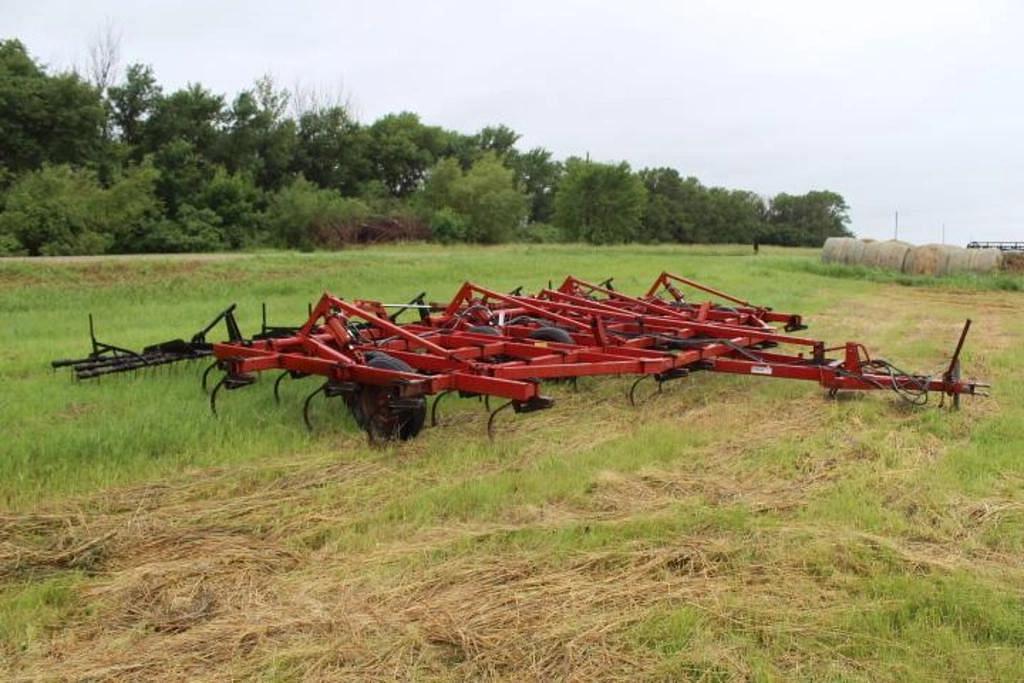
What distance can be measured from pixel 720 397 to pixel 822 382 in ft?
2.85

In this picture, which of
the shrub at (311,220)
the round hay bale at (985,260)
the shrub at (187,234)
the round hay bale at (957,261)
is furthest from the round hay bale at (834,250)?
the shrub at (187,234)

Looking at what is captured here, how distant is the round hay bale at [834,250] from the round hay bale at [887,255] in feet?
3.65

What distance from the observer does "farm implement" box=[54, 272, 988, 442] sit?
5.62 metres

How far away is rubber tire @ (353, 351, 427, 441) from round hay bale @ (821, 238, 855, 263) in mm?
25197

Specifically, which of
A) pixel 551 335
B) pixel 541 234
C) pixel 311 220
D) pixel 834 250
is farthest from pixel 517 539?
pixel 541 234

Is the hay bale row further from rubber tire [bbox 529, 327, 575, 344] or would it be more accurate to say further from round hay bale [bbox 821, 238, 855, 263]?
rubber tire [bbox 529, 327, 575, 344]

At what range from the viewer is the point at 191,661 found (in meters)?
2.90

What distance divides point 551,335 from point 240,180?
40.0 meters

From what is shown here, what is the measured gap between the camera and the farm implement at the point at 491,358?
→ 5.62 m

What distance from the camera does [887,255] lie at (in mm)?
26281

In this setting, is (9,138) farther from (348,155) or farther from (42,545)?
(42,545)

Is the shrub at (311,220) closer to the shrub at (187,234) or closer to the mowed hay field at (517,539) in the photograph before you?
the shrub at (187,234)

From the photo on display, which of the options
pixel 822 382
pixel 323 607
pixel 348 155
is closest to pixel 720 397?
pixel 822 382

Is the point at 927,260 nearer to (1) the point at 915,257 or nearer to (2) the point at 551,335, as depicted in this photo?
(1) the point at 915,257
